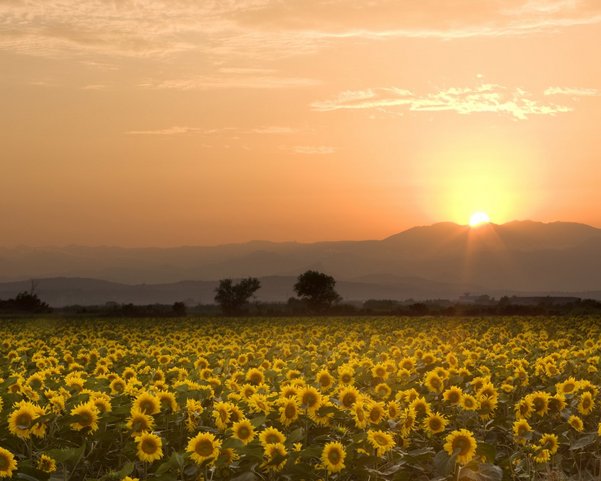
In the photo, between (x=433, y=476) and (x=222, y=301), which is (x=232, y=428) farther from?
(x=222, y=301)

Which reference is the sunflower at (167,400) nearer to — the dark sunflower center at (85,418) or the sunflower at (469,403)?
the dark sunflower center at (85,418)

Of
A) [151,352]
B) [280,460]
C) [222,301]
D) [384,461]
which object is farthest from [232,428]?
[222,301]

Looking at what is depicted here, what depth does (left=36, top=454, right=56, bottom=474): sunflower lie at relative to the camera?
336 inches

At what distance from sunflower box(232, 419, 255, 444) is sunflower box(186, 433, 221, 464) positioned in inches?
29.3

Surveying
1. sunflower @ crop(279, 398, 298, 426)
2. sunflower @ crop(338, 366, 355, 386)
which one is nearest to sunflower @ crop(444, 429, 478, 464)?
sunflower @ crop(279, 398, 298, 426)

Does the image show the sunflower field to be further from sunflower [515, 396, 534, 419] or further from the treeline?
the treeline

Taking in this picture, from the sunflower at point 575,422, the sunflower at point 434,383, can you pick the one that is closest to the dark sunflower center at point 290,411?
the sunflower at point 434,383

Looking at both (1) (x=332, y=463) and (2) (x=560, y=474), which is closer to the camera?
(1) (x=332, y=463)

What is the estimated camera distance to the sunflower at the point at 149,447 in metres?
8.77

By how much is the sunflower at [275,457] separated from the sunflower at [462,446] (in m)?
1.91

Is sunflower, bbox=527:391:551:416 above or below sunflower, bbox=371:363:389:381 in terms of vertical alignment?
below

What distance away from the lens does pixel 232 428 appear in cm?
932

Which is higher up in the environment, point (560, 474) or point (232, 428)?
point (232, 428)

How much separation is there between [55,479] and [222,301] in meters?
101
